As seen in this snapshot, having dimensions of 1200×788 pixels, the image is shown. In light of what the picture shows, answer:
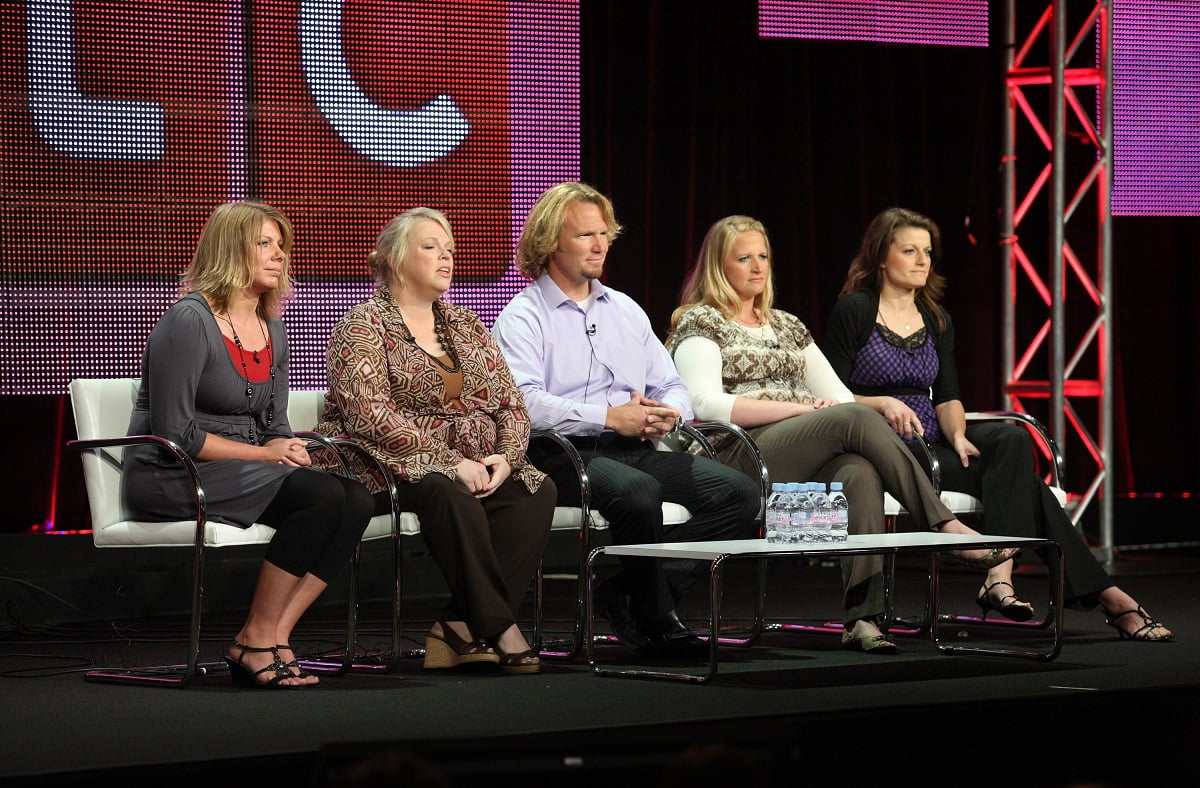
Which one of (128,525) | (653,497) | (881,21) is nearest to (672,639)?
(653,497)

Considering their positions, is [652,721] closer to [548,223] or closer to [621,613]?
[621,613]

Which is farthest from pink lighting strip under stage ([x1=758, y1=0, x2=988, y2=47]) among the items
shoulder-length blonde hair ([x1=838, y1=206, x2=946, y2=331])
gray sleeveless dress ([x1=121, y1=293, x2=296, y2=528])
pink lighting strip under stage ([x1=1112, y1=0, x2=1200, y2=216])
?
gray sleeveless dress ([x1=121, y1=293, x2=296, y2=528])

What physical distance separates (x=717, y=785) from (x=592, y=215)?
9.31 ft

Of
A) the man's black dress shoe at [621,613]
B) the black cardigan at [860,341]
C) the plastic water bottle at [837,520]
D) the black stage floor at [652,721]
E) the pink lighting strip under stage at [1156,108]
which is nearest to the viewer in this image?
the black stage floor at [652,721]

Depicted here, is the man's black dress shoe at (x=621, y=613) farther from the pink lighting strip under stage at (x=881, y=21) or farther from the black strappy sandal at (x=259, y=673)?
the pink lighting strip under stage at (x=881, y=21)

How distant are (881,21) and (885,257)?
5.11ft

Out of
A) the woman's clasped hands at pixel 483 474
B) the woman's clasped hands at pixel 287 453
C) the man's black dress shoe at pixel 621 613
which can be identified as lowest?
the man's black dress shoe at pixel 621 613

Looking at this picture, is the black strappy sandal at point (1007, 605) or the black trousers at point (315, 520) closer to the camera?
the black trousers at point (315, 520)

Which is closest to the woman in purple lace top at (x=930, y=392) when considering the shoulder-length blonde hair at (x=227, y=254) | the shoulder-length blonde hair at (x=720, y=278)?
the shoulder-length blonde hair at (x=720, y=278)

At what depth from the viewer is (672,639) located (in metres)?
3.95

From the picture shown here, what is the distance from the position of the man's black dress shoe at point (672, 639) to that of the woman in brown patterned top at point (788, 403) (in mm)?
378

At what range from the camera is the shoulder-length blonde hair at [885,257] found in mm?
4801

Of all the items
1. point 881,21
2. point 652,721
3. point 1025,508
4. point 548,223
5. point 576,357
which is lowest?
point 652,721

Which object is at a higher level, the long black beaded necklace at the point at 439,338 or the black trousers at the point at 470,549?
the long black beaded necklace at the point at 439,338
